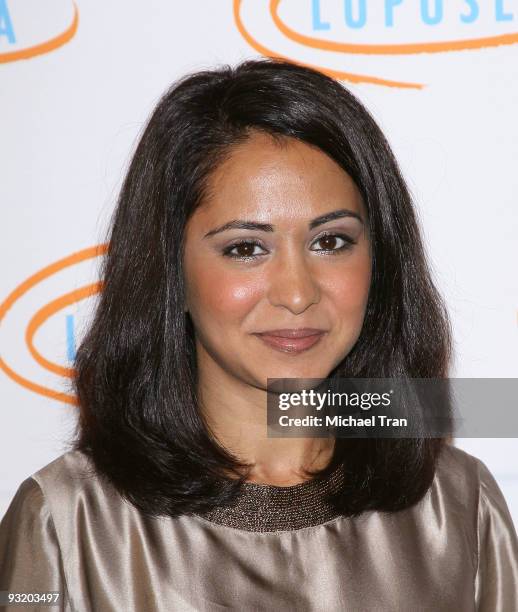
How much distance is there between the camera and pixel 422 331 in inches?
59.3

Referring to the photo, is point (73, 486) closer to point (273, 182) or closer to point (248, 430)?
point (248, 430)

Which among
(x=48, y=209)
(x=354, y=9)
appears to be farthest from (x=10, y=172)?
(x=354, y=9)

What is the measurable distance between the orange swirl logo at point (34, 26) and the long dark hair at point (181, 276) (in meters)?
0.27

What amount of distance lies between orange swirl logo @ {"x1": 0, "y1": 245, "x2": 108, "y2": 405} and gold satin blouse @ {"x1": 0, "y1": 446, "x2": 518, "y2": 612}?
28 cm

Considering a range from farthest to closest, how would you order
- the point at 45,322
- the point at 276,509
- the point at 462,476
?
the point at 45,322 < the point at 462,476 < the point at 276,509

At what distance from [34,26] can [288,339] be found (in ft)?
2.33

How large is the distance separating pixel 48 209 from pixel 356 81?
56cm

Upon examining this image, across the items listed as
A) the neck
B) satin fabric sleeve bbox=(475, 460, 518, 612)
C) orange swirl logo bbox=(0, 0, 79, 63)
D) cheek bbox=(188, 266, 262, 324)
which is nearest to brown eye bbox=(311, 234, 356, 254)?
cheek bbox=(188, 266, 262, 324)

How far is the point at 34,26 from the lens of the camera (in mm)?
1570

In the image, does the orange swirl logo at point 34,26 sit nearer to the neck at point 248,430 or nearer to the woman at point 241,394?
the woman at point 241,394

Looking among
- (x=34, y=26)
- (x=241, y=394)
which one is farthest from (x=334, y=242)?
(x=34, y=26)

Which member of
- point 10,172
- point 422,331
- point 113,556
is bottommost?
point 113,556

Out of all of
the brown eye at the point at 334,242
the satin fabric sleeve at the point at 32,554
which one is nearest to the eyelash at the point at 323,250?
the brown eye at the point at 334,242

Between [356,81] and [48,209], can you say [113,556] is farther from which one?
[356,81]
